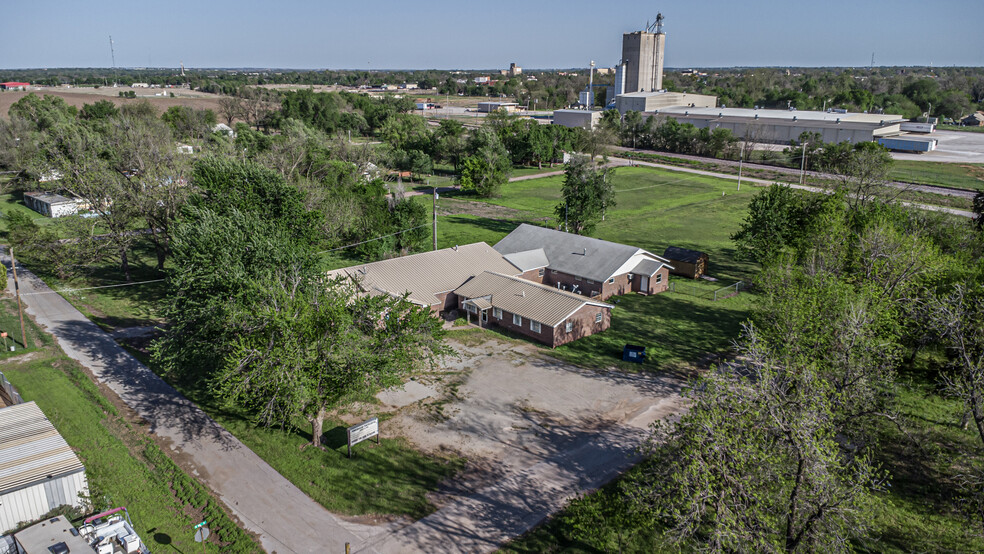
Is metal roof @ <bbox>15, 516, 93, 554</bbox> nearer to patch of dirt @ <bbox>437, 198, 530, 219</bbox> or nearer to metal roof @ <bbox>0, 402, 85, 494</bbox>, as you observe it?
metal roof @ <bbox>0, 402, 85, 494</bbox>

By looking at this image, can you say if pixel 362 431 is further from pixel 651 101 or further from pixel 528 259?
pixel 651 101

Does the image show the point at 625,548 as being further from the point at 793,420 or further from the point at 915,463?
the point at 915,463

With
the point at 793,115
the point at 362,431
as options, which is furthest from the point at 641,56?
the point at 362,431

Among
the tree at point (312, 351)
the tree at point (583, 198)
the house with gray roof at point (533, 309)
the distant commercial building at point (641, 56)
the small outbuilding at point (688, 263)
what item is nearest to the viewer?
the tree at point (312, 351)

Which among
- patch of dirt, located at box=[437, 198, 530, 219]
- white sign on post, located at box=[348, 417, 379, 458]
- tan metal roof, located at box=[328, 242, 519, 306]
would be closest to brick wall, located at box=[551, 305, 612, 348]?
tan metal roof, located at box=[328, 242, 519, 306]

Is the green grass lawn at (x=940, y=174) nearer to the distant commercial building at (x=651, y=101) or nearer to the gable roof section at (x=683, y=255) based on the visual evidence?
the gable roof section at (x=683, y=255)

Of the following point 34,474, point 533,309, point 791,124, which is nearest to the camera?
point 34,474

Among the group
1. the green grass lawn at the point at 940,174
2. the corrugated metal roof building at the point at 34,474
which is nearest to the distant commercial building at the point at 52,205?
the corrugated metal roof building at the point at 34,474
